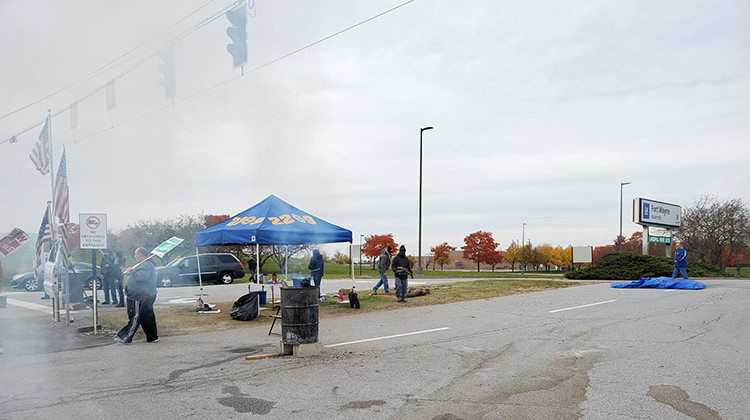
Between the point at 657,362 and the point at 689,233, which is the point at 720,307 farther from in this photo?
the point at 689,233

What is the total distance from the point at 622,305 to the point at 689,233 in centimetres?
3092

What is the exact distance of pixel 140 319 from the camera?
928cm

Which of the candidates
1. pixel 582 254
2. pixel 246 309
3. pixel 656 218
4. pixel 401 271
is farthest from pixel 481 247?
pixel 246 309

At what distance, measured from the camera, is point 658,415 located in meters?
4.82

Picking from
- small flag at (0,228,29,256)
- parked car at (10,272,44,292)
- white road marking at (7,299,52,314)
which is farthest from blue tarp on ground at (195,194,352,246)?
parked car at (10,272,44,292)

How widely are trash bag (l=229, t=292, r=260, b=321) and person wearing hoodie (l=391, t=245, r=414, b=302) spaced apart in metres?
4.49

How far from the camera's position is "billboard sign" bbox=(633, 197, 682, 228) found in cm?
3083

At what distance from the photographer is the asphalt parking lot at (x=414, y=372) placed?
5.18 metres

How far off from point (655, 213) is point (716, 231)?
9398 mm

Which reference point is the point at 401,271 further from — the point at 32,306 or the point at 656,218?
the point at 656,218

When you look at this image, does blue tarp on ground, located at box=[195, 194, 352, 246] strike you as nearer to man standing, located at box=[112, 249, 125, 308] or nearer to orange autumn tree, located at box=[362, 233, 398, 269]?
man standing, located at box=[112, 249, 125, 308]

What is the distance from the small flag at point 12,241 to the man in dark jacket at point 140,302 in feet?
7.31

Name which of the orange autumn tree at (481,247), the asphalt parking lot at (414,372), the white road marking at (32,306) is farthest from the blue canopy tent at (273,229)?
the orange autumn tree at (481,247)

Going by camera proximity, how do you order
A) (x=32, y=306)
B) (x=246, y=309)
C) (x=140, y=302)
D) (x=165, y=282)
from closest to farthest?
1. (x=140, y=302)
2. (x=246, y=309)
3. (x=32, y=306)
4. (x=165, y=282)
